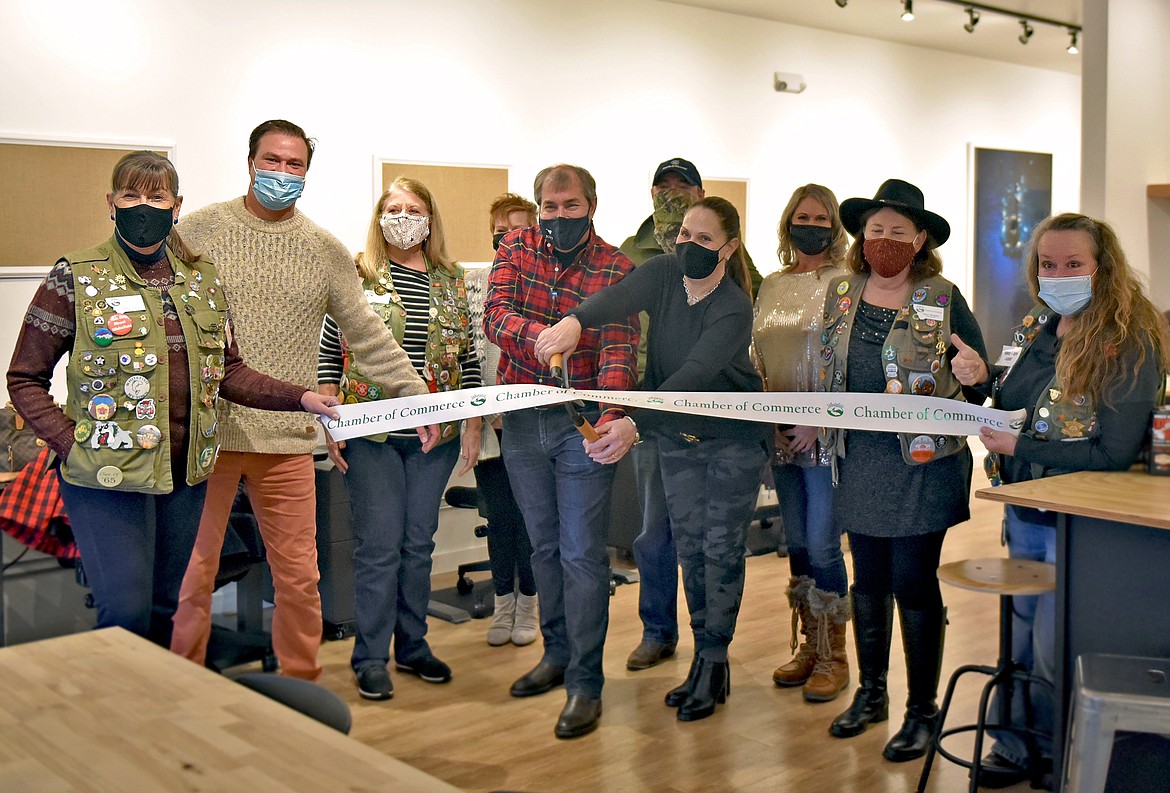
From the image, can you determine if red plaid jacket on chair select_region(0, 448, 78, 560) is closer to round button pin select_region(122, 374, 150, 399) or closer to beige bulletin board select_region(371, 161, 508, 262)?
round button pin select_region(122, 374, 150, 399)

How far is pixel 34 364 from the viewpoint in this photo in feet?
9.42

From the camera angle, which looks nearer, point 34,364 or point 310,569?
point 34,364

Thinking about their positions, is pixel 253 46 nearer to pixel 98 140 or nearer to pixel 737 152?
pixel 98 140

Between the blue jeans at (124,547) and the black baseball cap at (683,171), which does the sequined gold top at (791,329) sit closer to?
the black baseball cap at (683,171)

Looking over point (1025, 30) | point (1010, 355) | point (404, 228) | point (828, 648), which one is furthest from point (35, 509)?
point (1025, 30)

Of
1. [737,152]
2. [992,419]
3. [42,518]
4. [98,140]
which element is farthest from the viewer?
[737,152]

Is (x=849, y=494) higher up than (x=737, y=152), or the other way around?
(x=737, y=152)

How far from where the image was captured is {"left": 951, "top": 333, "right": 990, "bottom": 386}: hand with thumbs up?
3303 mm

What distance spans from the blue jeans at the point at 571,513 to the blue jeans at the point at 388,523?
342 millimetres

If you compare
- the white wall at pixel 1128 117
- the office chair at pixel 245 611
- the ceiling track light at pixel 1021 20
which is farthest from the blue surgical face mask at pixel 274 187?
the ceiling track light at pixel 1021 20

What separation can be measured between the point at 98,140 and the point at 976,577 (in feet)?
12.6

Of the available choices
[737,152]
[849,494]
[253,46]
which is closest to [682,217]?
[849,494]

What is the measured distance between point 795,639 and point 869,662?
0.53 m

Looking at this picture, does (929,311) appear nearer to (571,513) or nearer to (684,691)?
(571,513)
